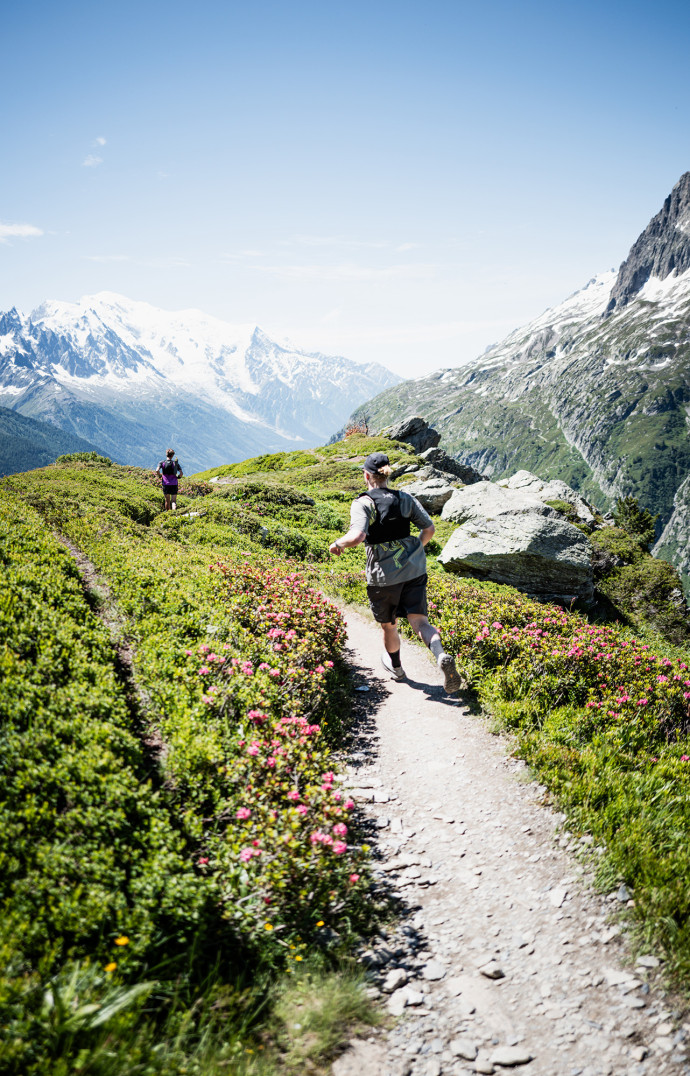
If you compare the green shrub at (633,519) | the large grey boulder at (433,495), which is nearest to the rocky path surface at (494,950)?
the large grey boulder at (433,495)

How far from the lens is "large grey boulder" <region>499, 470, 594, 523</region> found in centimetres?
3375

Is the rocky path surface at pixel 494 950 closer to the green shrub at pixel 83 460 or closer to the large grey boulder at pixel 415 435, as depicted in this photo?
the green shrub at pixel 83 460

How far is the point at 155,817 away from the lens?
172 inches

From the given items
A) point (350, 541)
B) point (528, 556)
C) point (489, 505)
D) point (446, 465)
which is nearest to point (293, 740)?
point (350, 541)

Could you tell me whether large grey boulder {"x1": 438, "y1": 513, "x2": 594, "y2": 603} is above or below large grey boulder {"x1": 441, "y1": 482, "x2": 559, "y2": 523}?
below

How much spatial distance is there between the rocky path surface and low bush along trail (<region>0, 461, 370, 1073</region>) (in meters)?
0.66

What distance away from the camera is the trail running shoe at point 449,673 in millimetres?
8195

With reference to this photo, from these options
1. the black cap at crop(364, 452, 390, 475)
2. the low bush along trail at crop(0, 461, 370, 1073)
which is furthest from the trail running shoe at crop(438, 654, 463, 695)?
the black cap at crop(364, 452, 390, 475)

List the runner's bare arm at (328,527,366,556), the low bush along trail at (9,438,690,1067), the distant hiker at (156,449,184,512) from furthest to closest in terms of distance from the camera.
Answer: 1. the distant hiker at (156,449,184,512)
2. the runner's bare arm at (328,527,366,556)
3. the low bush along trail at (9,438,690,1067)

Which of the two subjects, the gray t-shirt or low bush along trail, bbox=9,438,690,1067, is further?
the gray t-shirt

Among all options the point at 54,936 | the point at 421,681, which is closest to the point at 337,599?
the point at 421,681

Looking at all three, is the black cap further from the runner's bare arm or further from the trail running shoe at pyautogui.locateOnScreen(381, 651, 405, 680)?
the trail running shoe at pyautogui.locateOnScreen(381, 651, 405, 680)

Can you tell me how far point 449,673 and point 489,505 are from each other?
1353 cm

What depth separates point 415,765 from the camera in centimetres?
709
